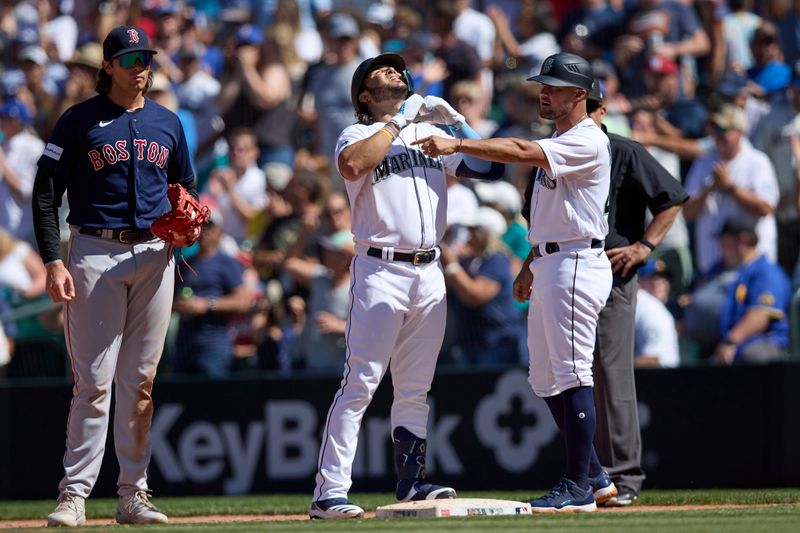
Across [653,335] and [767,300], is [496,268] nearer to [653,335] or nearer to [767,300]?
[653,335]

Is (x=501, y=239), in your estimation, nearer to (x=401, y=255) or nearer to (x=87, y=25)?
(x=401, y=255)

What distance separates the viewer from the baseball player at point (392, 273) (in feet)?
21.3

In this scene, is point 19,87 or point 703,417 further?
→ point 19,87

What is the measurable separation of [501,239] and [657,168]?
124 inches

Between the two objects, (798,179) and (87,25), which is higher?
(87,25)

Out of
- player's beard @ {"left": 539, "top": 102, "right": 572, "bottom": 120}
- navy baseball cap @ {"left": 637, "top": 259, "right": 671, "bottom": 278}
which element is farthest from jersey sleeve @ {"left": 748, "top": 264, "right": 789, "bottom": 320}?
player's beard @ {"left": 539, "top": 102, "right": 572, "bottom": 120}

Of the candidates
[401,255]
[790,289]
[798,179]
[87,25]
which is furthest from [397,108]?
[87,25]

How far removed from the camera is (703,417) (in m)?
9.32

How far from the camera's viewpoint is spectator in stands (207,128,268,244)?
40.2 ft

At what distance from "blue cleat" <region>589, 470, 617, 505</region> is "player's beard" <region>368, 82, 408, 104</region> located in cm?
215

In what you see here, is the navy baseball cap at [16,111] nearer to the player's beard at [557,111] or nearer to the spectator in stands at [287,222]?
the spectator in stands at [287,222]

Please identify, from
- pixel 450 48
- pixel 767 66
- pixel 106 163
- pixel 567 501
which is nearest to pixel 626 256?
pixel 567 501

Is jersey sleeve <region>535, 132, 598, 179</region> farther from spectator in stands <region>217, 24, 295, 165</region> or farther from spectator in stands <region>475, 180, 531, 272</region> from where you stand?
spectator in stands <region>217, 24, 295, 165</region>

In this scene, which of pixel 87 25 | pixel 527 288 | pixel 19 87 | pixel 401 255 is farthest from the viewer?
pixel 87 25
